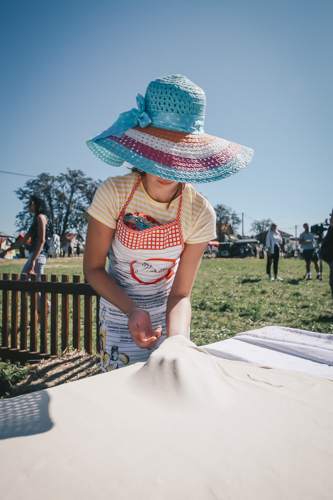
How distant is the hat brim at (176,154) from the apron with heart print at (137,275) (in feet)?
0.76

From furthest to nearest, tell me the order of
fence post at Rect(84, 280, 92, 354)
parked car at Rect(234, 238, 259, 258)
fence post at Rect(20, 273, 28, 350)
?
parked car at Rect(234, 238, 259, 258), fence post at Rect(20, 273, 28, 350), fence post at Rect(84, 280, 92, 354)

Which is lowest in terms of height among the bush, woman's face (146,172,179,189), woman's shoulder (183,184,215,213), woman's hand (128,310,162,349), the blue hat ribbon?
the bush

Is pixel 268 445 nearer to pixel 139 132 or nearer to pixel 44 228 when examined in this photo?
pixel 139 132

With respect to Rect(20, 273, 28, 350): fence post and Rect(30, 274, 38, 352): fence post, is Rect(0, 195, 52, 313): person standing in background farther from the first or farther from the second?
Rect(30, 274, 38, 352): fence post

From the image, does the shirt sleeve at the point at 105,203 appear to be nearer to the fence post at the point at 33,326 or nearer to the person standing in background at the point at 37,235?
the fence post at the point at 33,326

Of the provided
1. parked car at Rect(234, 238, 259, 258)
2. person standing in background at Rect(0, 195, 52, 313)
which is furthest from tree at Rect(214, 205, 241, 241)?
person standing in background at Rect(0, 195, 52, 313)

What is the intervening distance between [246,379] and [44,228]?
434 cm

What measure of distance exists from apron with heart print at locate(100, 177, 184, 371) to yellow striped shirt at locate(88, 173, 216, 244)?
3cm

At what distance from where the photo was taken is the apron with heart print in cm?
145

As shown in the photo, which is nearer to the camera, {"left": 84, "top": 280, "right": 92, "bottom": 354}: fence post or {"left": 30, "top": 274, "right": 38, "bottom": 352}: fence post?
{"left": 84, "top": 280, "right": 92, "bottom": 354}: fence post

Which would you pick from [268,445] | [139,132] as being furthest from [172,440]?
[139,132]

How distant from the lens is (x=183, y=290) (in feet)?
5.01

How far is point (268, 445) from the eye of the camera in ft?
2.69

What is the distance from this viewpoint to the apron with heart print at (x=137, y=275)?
1451 mm
